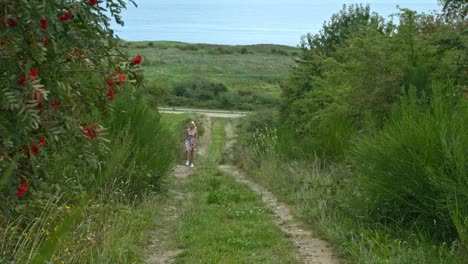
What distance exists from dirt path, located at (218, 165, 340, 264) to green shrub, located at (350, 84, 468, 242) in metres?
0.82

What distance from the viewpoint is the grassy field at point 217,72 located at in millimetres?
55531

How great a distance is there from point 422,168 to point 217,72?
72901mm

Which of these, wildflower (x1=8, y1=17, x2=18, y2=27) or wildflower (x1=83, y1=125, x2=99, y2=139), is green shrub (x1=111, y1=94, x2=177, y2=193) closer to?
wildflower (x1=83, y1=125, x2=99, y2=139)

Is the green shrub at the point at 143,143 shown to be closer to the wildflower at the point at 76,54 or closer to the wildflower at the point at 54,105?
the wildflower at the point at 76,54

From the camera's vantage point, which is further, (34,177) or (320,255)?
(320,255)

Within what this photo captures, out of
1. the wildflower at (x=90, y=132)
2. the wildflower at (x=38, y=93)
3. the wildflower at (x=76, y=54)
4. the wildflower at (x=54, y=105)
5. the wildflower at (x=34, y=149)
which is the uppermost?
the wildflower at (x=76, y=54)

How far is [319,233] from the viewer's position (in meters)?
9.46

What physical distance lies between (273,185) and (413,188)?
7776 millimetres

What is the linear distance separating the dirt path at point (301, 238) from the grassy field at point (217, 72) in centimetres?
924

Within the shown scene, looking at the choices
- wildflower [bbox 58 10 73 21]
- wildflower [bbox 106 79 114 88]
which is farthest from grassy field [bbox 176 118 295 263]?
wildflower [bbox 58 10 73 21]

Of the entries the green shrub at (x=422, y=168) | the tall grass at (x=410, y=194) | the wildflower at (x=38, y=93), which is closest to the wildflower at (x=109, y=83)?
the wildflower at (x=38, y=93)

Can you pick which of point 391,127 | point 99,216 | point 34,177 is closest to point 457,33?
point 391,127

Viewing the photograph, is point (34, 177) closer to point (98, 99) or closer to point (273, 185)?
point (98, 99)

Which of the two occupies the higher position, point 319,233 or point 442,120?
point 442,120
